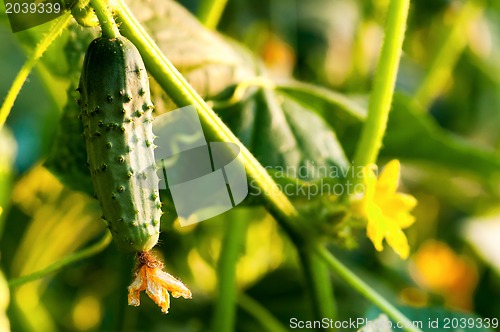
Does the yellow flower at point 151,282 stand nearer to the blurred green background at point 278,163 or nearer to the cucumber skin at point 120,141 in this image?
the cucumber skin at point 120,141

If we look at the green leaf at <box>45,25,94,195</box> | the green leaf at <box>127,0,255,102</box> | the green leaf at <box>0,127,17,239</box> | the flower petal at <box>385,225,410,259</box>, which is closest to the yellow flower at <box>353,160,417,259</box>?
the flower petal at <box>385,225,410,259</box>

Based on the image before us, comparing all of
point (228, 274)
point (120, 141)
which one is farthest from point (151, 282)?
point (228, 274)

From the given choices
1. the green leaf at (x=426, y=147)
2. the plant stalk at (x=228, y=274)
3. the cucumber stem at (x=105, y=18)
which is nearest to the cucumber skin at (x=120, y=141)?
the cucumber stem at (x=105, y=18)

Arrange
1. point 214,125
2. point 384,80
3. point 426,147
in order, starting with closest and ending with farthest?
1. point 214,125
2. point 384,80
3. point 426,147

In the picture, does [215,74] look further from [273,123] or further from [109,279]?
[109,279]

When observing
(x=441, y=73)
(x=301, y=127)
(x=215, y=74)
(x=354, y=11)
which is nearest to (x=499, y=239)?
(x=441, y=73)

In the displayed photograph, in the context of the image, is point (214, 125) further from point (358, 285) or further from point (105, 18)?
point (358, 285)
